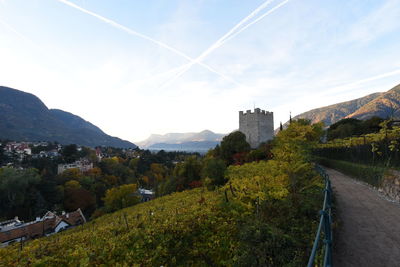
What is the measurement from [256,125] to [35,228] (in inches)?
1267

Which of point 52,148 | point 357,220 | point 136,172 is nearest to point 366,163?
point 357,220

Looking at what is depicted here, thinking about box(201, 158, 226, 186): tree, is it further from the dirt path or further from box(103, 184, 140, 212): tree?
box(103, 184, 140, 212): tree

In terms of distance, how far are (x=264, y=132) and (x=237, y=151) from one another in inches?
431

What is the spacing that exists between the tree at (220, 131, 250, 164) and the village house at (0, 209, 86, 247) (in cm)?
1899

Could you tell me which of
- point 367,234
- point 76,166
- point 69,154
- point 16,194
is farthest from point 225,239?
point 69,154

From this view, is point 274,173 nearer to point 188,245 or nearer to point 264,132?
point 188,245

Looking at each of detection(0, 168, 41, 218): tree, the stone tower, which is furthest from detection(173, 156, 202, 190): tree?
detection(0, 168, 41, 218): tree

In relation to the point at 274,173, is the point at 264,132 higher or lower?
higher

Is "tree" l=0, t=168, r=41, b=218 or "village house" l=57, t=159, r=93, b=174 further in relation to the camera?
"village house" l=57, t=159, r=93, b=174

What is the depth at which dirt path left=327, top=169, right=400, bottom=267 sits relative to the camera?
3789 millimetres

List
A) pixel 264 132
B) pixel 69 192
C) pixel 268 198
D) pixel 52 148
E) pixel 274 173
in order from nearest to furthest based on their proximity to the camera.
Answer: pixel 268 198 < pixel 274 173 < pixel 264 132 < pixel 69 192 < pixel 52 148

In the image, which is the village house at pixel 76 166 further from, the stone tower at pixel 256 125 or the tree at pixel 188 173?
the stone tower at pixel 256 125

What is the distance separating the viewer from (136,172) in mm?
79188

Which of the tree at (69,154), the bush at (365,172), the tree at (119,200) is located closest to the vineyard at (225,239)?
the bush at (365,172)
